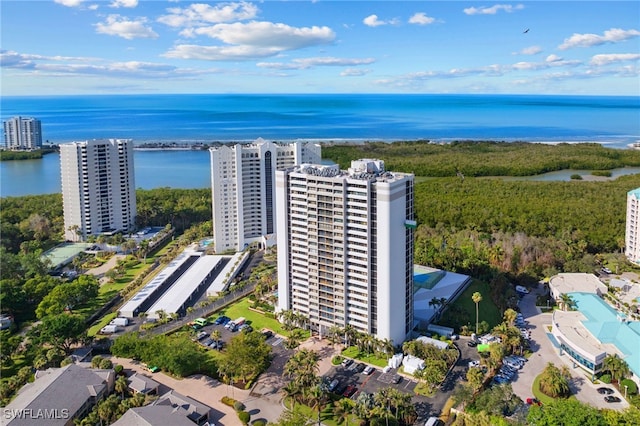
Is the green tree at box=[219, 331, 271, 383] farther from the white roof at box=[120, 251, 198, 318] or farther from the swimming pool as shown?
the swimming pool

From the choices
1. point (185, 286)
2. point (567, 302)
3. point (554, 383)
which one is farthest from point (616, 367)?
point (185, 286)

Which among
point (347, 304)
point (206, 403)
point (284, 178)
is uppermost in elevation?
point (284, 178)

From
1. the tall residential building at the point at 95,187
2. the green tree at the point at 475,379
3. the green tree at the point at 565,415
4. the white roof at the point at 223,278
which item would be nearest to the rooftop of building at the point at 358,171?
the green tree at the point at 475,379

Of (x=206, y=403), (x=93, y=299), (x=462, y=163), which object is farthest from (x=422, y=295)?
(x=462, y=163)

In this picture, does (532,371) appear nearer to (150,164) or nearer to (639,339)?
(639,339)

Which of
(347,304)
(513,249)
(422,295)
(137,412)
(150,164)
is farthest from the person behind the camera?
(150,164)

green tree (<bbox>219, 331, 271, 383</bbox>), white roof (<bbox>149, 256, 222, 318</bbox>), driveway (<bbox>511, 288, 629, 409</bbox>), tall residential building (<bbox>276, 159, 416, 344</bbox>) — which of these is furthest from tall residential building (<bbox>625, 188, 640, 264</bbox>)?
white roof (<bbox>149, 256, 222, 318</bbox>)
